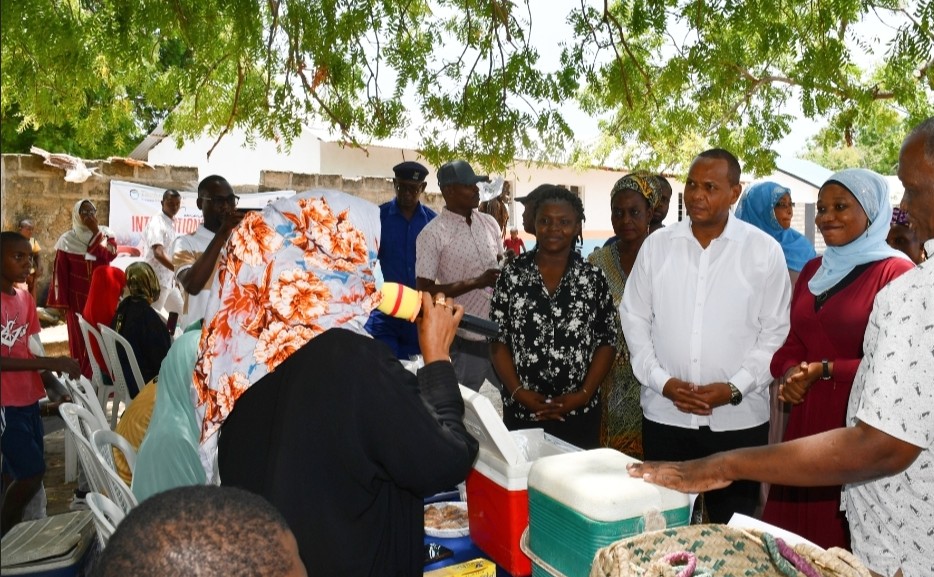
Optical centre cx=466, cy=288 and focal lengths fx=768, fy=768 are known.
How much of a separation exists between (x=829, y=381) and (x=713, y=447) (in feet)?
1.80

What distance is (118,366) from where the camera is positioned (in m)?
5.53

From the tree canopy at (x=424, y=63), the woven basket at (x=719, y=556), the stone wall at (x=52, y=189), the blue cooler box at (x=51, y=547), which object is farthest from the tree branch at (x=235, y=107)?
the stone wall at (x=52, y=189)

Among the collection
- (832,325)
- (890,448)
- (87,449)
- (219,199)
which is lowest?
(87,449)

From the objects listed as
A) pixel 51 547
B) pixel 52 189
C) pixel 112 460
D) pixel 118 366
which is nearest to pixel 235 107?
pixel 118 366

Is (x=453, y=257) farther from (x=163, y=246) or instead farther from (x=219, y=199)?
(x=163, y=246)

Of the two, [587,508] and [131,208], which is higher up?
[131,208]

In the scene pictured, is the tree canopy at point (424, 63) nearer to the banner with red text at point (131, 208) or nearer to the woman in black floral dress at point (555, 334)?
the woman in black floral dress at point (555, 334)

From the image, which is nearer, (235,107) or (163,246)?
(235,107)

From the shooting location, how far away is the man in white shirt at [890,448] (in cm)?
167

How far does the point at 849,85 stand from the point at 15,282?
19.4ft

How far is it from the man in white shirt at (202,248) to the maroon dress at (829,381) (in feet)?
10.3

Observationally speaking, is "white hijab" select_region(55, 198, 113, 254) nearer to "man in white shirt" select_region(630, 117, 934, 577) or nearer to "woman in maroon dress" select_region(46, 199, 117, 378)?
"woman in maroon dress" select_region(46, 199, 117, 378)

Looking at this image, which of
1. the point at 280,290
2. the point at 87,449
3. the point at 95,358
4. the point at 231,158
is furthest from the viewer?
the point at 231,158

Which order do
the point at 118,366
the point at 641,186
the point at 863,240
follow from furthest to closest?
the point at 118,366 → the point at 641,186 → the point at 863,240
